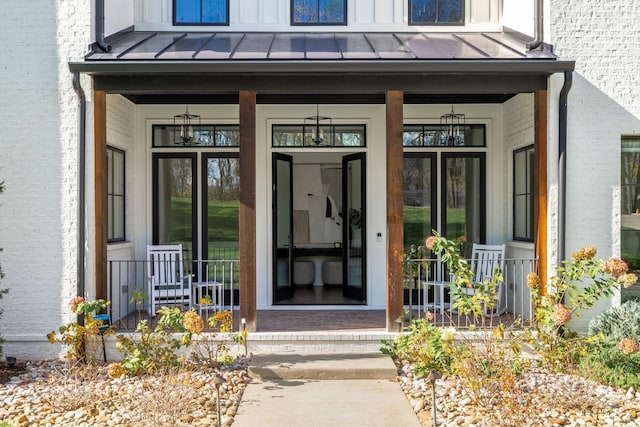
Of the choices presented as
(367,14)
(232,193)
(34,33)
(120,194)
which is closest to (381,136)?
(367,14)

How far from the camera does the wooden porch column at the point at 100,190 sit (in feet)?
19.3

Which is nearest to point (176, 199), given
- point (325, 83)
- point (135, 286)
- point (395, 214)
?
point (135, 286)

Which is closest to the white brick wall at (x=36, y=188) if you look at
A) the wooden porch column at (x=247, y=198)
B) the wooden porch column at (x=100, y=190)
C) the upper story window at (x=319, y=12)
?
the wooden porch column at (x=100, y=190)

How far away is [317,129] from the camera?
7.73m

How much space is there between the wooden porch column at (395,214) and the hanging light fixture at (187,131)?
317cm

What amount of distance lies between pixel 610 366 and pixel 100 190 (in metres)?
5.39

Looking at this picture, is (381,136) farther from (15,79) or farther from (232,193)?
(15,79)

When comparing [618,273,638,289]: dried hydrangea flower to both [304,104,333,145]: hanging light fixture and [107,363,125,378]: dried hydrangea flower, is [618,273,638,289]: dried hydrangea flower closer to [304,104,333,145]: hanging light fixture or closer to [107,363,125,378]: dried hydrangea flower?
[304,104,333,145]: hanging light fixture

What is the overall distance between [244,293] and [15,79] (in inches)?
132

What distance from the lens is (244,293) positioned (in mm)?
5781

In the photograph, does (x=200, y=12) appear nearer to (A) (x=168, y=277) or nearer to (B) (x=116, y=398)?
(A) (x=168, y=277)

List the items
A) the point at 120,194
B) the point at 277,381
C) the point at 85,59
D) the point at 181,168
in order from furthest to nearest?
the point at 181,168
the point at 120,194
the point at 85,59
the point at 277,381

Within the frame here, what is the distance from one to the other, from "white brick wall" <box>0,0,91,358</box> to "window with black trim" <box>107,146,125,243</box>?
1.01m

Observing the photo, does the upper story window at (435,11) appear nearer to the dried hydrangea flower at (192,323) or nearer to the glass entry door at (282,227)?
the glass entry door at (282,227)
